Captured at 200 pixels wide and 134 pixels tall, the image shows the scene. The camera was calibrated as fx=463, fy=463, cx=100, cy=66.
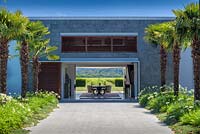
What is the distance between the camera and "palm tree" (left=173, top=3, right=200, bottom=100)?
19.2 m

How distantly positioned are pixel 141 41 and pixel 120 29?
1839 millimetres

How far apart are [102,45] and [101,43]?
18cm

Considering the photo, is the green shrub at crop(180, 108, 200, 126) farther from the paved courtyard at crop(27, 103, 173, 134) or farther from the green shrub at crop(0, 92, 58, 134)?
the green shrub at crop(0, 92, 58, 134)

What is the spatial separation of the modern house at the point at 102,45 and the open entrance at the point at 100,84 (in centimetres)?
471

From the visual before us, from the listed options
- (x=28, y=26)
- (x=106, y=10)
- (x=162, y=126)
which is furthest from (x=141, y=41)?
(x=162, y=126)

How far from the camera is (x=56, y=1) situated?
3800 centimetres

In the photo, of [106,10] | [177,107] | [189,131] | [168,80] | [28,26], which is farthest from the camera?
[106,10]

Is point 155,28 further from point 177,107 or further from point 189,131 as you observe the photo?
point 189,131

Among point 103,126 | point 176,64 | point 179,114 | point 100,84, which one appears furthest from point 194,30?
point 100,84

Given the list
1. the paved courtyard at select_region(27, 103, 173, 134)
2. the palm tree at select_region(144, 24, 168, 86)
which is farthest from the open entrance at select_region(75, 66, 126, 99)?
the paved courtyard at select_region(27, 103, 173, 134)

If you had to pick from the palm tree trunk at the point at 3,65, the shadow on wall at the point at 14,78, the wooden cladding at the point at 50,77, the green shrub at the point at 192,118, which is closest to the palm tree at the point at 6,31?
the palm tree trunk at the point at 3,65

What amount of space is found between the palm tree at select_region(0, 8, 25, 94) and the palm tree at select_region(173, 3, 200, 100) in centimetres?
722

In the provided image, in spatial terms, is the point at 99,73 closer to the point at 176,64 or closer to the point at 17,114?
the point at 176,64

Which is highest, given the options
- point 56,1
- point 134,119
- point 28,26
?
point 56,1
